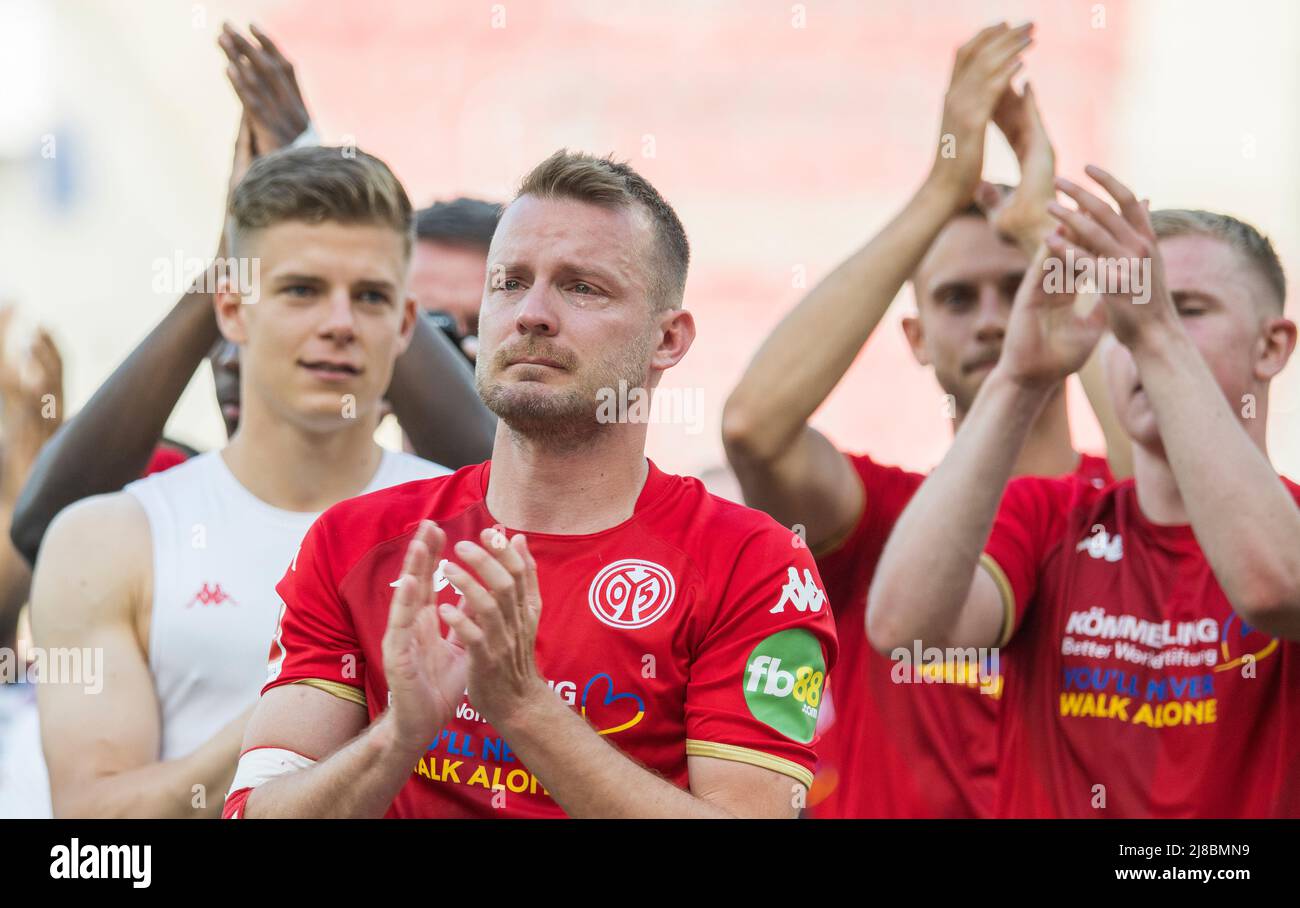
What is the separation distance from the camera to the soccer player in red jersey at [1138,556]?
309 cm

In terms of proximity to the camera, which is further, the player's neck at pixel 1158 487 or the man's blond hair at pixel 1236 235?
the man's blond hair at pixel 1236 235

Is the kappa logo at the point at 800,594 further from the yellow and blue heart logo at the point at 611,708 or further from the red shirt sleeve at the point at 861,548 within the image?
the red shirt sleeve at the point at 861,548

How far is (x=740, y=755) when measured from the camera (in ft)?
7.73

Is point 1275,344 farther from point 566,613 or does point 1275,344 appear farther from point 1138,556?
point 566,613

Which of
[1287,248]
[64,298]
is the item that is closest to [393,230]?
[64,298]

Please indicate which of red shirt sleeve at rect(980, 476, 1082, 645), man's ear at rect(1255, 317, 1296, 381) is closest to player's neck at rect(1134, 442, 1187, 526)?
red shirt sleeve at rect(980, 476, 1082, 645)

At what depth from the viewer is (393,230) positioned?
3.61m

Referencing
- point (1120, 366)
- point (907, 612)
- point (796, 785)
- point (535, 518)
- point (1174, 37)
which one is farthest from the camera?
point (1174, 37)

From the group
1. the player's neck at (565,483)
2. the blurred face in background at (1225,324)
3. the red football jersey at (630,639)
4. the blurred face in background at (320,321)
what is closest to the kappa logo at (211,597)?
the blurred face in background at (320,321)

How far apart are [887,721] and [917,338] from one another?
109 centimetres

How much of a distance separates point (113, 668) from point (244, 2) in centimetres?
518

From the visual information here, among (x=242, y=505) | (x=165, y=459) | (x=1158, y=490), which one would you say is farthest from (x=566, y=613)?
(x=165, y=459)

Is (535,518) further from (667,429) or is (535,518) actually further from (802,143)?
(802,143)
